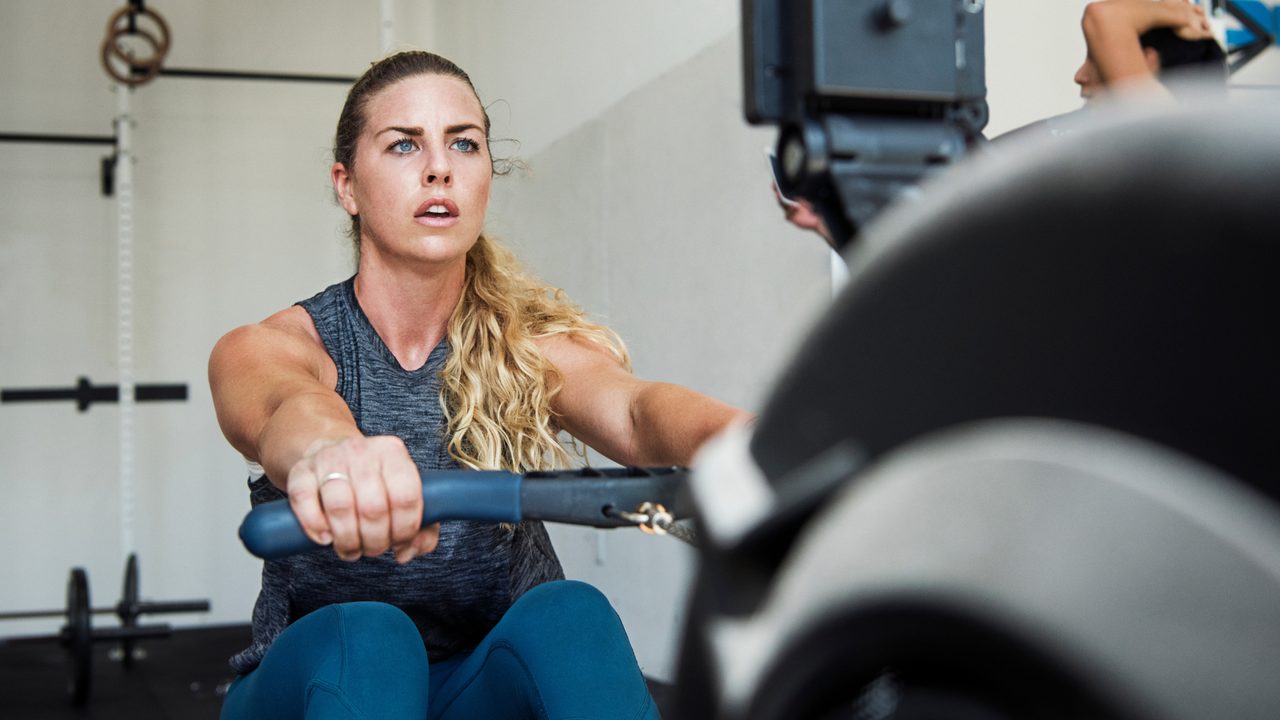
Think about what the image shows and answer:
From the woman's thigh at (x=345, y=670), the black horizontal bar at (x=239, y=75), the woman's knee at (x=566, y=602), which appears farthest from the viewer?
the black horizontal bar at (x=239, y=75)

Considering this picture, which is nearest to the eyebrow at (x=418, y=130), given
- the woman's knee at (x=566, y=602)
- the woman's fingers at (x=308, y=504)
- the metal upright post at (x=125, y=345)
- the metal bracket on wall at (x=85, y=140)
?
the woman's knee at (x=566, y=602)

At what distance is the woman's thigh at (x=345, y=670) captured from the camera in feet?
2.71

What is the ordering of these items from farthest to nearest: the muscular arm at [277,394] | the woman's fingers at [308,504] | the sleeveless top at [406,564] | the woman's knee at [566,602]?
the sleeveless top at [406,564]
the woman's knee at [566,602]
the muscular arm at [277,394]
the woman's fingers at [308,504]

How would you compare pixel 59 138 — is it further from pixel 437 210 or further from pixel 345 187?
pixel 437 210

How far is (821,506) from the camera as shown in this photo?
277mm

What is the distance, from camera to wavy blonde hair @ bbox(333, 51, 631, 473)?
1144 millimetres

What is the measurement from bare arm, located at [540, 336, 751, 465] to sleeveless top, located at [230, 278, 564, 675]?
135 mm

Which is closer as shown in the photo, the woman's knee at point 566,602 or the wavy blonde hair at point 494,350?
the woman's knee at point 566,602

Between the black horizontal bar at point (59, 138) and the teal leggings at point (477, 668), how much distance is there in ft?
13.0

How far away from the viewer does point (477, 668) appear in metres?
0.99

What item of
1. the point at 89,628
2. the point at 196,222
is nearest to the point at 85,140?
the point at 196,222

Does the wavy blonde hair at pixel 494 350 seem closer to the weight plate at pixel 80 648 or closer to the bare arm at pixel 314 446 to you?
the bare arm at pixel 314 446

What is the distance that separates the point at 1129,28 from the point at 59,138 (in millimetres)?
4392

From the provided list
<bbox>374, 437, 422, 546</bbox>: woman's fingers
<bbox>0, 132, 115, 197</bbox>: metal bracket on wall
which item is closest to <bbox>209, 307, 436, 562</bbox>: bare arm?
<bbox>374, 437, 422, 546</bbox>: woman's fingers
